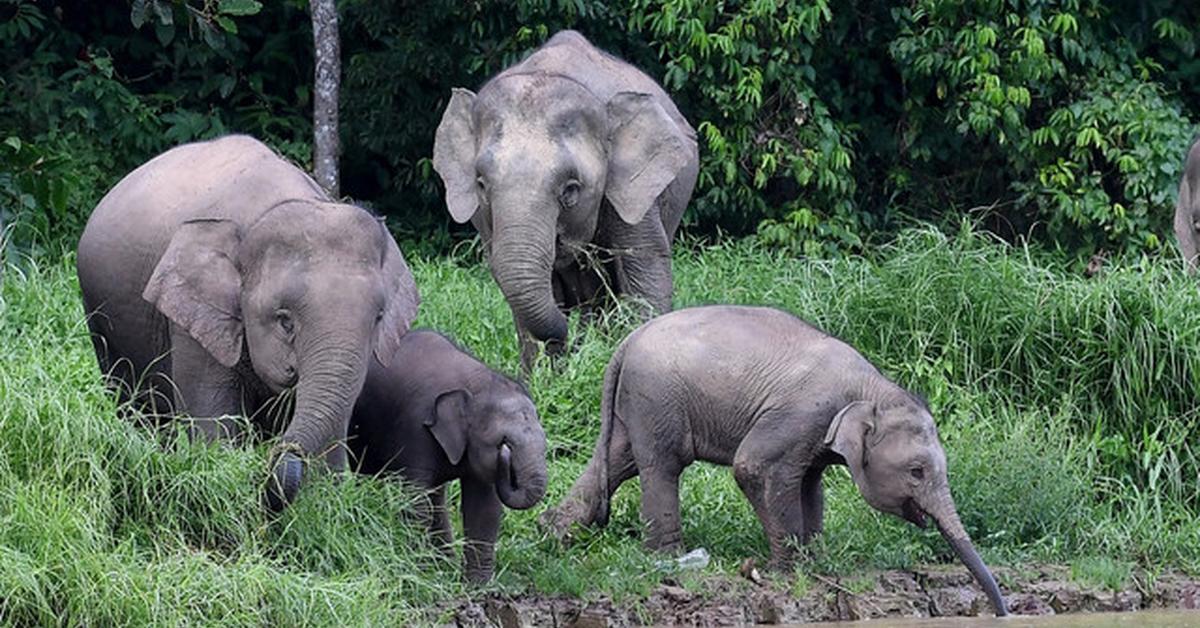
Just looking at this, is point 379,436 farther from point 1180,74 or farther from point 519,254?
point 1180,74

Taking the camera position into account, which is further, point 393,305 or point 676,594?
point 676,594

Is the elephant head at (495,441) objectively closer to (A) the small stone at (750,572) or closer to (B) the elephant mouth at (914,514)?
(A) the small stone at (750,572)

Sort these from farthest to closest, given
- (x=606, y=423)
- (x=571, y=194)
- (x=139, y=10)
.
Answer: (x=571, y=194) → (x=606, y=423) → (x=139, y=10)

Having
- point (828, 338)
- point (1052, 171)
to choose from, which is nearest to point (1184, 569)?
point (828, 338)

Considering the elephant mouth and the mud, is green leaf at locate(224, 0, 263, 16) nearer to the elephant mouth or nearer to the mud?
the mud

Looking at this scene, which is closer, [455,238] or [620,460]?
[620,460]

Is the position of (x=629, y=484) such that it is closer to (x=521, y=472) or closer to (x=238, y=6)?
(x=521, y=472)

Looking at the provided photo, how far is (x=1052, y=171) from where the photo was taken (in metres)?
16.9

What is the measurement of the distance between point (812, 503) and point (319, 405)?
7.06 feet

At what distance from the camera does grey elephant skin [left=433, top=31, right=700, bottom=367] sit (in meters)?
11.6

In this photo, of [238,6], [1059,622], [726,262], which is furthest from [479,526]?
[726,262]

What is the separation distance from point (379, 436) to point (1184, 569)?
3.20 m

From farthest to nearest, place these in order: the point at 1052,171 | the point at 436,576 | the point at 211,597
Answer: the point at 1052,171 < the point at 436,576 < the point at 211,597

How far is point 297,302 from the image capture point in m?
8.56
